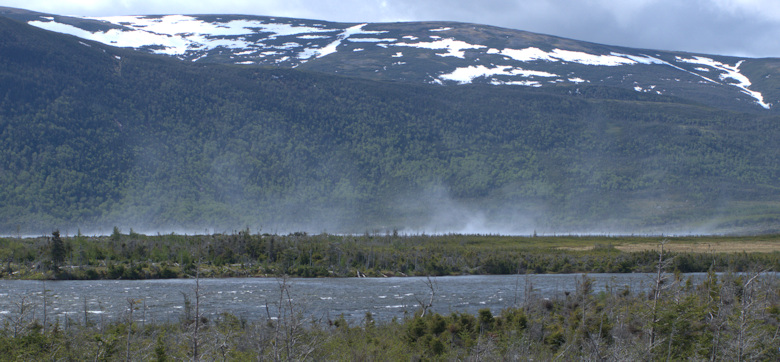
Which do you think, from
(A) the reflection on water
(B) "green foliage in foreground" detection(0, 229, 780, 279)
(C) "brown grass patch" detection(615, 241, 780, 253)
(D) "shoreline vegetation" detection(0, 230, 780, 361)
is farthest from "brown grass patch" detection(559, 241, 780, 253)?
(A) the reflection on water

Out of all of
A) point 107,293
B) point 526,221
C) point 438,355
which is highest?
point 438,355

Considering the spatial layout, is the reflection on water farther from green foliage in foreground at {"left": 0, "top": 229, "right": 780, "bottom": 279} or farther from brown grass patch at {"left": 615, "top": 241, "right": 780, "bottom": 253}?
brown grass patch at {"left": 615, "top": 241, "right": 780, "bottom": 253}

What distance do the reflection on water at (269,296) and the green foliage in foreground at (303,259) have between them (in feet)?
17.2

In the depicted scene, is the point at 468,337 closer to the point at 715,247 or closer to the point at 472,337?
the point at 472,337

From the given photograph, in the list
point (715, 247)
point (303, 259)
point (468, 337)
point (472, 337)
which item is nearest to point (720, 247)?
point (715, 247)

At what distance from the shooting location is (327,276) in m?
87.6

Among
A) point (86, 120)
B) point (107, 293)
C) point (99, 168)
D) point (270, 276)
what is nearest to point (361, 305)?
point (107, 293)

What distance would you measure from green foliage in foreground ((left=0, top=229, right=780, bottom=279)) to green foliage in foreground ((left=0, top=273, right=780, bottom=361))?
41975 millimetres

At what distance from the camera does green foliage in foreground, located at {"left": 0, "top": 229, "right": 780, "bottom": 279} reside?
269ft

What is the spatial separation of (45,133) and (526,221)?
4810 inches

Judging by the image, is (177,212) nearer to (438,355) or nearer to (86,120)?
(86,120)

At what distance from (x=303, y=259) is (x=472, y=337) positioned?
5962 cm

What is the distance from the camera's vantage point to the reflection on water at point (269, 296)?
159 ft

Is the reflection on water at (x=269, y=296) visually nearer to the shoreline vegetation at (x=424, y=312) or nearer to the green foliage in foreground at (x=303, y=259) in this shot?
the shoreline vegetation at (x=424, y=312)
